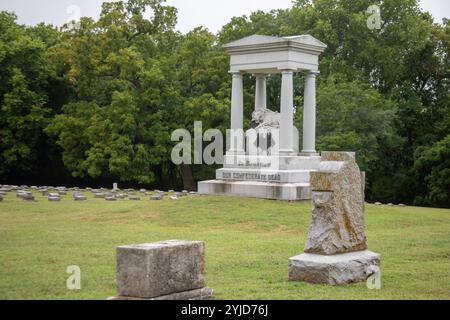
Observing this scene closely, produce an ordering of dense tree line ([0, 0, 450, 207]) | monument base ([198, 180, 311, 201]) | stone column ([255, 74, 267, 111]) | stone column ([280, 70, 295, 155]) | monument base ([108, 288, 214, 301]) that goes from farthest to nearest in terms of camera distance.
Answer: dense tree line ([0, 0, 450, 207])
stone column ([255, 74, 267, 111])
stone column ([280, 70, 295, 155])
monument base ([198, 180, 311, 201])
monument base ([108, 288, 214, 301])

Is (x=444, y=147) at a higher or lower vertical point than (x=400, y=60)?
lower

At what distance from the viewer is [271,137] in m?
26.3

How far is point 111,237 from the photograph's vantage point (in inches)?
651

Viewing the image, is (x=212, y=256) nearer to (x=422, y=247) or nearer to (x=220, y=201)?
(x=422, y=247)

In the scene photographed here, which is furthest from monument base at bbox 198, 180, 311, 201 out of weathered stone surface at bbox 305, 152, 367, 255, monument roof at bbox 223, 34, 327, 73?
weathered stone surface at bbox 305, 152, 367, 255

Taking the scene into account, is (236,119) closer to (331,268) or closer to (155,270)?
(331,268)

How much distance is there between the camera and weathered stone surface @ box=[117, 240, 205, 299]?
27.9 ft

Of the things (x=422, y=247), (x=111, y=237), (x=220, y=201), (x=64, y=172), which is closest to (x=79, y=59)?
(x=64, y=172)

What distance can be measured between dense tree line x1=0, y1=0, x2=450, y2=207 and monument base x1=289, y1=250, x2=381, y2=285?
27149 mm

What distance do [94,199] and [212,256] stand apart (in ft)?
53.6

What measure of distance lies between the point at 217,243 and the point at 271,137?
1086 cm

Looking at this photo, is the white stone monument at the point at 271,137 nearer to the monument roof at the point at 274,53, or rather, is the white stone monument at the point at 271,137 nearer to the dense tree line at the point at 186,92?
the monument roof at the point at 274,53

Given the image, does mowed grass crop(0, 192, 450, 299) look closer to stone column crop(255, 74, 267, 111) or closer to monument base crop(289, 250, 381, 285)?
monument base crop(289, 250, 381, 285)

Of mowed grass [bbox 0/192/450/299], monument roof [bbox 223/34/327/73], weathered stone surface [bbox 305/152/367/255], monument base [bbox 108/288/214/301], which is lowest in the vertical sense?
mowed grass [bbox 0/192/450/299]
